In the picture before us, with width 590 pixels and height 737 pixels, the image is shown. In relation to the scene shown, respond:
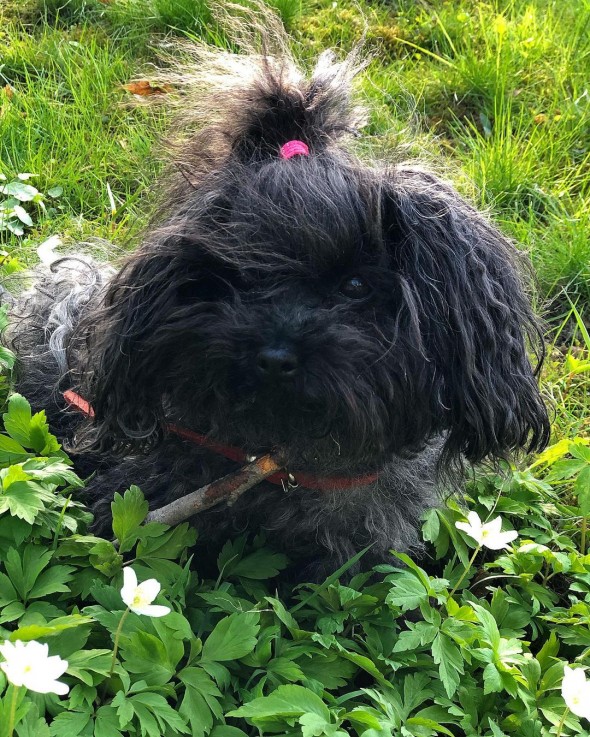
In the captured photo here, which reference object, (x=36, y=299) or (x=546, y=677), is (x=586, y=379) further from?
(x=36, y=299)

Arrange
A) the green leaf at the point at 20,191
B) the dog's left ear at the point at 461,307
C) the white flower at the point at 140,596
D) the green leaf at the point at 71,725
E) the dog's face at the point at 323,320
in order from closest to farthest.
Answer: the white flower at the point at 140,596
the green leaf at the point at 71,725
the dog's face at the point at 323,320
the dog's left ear at the point at 461,307
the green leaf at the point at 20,191

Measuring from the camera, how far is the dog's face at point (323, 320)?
202cm

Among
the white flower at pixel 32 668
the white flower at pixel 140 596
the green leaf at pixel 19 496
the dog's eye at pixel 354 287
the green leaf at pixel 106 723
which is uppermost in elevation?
the dog's eye at pixel 354 287

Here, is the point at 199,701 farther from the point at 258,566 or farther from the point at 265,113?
the point at 265,113

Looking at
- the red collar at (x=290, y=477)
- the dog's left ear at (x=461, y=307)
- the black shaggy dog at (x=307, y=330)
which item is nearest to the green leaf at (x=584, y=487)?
the black shaggy dog at (x=307, y=330)

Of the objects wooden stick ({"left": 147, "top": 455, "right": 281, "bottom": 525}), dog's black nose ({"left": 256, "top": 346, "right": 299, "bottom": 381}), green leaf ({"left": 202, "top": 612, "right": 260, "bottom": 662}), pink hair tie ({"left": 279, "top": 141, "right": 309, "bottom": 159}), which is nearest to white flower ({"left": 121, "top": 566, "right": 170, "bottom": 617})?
green leaf ({"left": 202, "top": 612, "right": 260, "bottom": 662})

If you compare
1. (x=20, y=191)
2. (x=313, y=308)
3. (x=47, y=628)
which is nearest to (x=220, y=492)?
(x=313, y=308)

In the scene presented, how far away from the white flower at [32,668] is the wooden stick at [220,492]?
2.98 ft

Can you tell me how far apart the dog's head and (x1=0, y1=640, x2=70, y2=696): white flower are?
74cm

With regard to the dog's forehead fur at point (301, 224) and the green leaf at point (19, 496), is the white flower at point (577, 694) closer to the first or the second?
the dog's forehead fur at point (301, 224)

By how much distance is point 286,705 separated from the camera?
6.25 feet

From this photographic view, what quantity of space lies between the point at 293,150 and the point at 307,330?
500 millimetres

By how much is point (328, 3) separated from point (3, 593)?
3.87 m

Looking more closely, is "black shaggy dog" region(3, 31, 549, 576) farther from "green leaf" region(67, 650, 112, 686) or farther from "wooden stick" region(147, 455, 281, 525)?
"green leaf" region(67, 650, 112, 686)
